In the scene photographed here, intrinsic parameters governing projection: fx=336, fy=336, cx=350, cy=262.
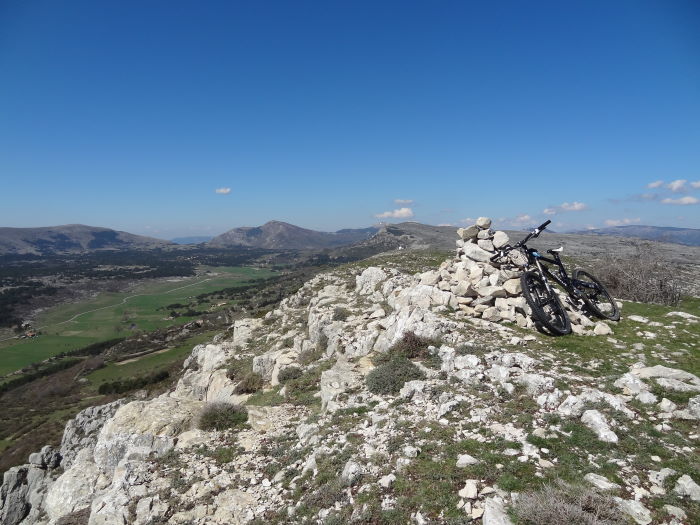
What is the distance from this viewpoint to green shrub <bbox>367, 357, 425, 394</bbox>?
13.6m

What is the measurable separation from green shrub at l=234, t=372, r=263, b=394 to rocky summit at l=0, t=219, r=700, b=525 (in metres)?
2.11

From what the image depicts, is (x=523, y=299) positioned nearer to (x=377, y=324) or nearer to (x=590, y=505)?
(x=377, y=324)

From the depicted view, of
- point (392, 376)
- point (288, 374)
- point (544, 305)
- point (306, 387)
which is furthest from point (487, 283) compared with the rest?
point (288, 374)

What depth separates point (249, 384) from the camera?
2278 centimetres

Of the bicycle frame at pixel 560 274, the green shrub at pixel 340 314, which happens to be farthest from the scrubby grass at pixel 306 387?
the bicycle frame at pixel 560 274

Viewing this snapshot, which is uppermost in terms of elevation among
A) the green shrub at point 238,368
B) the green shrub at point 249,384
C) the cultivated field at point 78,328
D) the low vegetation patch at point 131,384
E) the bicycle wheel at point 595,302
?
the bicycle wheel at point 595,302

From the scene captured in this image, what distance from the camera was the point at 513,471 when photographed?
26.0 feet

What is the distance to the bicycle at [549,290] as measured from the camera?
16.0 m

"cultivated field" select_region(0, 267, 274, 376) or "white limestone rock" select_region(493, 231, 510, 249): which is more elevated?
"white limestone rock" select_region(493, 231, 510, 249)

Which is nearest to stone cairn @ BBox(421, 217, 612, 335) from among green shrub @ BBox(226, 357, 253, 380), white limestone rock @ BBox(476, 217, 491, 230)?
white limestone rock @ BBox(476, 217, 491, 230)

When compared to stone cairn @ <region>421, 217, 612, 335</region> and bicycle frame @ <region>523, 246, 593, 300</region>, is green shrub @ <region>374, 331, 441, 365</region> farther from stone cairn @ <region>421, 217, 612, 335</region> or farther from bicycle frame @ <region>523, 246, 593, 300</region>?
bicycle frame @ <region>523, 246, 593, 300</region>

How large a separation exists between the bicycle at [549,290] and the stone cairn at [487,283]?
0.61m

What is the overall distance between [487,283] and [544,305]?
2995 mm

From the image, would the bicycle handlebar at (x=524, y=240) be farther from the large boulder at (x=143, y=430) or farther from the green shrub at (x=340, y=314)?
the large boulder at (x=143, y=430)
